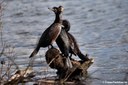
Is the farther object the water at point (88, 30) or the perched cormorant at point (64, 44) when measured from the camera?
the water at point (88, 30)

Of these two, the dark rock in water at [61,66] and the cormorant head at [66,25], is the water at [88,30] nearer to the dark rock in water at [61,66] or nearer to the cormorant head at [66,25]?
the dark rock in water at [61,66]

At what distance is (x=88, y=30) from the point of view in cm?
1830

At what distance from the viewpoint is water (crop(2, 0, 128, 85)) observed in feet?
42.9

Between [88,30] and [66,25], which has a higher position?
[66,25]

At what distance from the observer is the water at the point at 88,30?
1309 cm

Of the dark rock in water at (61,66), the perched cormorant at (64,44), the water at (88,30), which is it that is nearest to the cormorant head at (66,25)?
the perched cormorant at (64,44)

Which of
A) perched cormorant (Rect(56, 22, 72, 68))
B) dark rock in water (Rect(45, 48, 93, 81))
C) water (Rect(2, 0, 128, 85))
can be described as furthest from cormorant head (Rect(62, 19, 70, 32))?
water (Rect(2, 0, 128, 85))

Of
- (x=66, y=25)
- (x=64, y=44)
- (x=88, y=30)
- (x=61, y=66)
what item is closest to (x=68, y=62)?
(x=61, y=66)

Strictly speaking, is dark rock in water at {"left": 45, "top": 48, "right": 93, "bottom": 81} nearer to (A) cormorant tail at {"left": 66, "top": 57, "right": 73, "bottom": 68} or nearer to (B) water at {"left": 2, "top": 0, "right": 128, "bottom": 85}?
(A) cormorant tail at {"left": 66, "top": 57, "right": 73, "bottom": 68}

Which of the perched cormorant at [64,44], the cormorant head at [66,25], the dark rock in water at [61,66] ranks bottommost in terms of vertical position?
the dark rock in water at [61,66]

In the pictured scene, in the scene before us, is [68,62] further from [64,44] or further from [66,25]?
[66,25]

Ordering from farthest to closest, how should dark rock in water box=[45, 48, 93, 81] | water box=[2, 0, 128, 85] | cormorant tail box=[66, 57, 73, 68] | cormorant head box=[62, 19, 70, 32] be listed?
water box=[2, 0, 128, 85] < cormorant head box=[62, 19, 70, 32] < cormorant tail box=[66, 57, 73, 68] < dark rock in water box=[45, 48, 93, 81]

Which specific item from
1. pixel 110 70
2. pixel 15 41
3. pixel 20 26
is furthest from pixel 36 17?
pixel 110 70

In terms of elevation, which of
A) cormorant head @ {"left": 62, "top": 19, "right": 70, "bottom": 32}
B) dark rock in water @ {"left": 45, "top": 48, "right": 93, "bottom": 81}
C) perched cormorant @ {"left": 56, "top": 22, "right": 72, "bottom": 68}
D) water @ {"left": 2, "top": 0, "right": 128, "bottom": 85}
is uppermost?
cormorant head @ {"left": 62, "top": 19, "right": 70, "bottom": 32}
